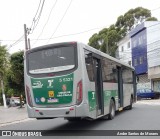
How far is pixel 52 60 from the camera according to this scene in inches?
508

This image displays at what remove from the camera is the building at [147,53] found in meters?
46.2

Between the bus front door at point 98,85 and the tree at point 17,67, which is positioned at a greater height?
the tree at point 17,67

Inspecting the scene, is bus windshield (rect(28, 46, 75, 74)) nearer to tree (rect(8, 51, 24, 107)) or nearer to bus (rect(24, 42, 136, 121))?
bus (rect(24, 42, 136, 121))

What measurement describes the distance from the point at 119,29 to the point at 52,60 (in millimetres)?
54431

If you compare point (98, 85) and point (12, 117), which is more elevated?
point (98, 85)

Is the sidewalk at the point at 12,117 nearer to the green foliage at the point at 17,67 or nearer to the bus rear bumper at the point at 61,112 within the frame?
the green foliage at the point at 17,67

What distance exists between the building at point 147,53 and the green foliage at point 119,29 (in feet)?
34.3

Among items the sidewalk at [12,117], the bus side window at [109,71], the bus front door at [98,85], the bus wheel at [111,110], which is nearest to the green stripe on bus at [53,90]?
the bus front door at [98,85]

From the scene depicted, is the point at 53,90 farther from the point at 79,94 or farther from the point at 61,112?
the point at 79,94

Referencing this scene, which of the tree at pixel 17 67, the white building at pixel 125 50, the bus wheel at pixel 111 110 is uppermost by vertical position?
the white building at pixel 125 50

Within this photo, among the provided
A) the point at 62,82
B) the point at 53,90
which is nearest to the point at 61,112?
the point at 53,90

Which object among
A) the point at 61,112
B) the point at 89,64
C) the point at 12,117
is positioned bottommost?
the point at 12,117

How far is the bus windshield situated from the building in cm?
3320

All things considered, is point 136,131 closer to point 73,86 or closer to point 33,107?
point 73,86
